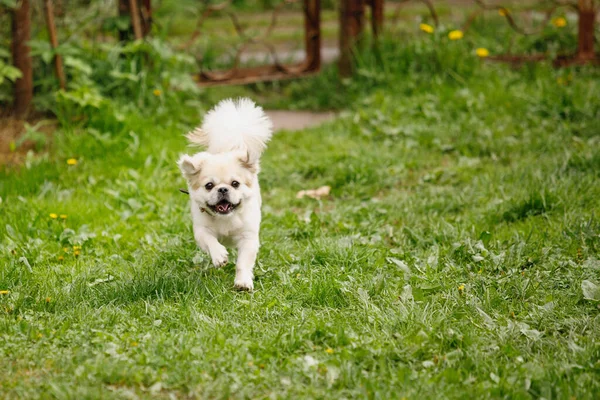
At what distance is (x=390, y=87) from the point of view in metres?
7.97

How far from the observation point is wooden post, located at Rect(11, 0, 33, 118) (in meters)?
6.55

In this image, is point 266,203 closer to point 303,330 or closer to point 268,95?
point 303,330

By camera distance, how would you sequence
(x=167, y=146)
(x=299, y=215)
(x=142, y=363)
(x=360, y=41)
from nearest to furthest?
(x=142, y=363)
(x=299, y=215)
(x=167, y=146)
(x=360, y=41)

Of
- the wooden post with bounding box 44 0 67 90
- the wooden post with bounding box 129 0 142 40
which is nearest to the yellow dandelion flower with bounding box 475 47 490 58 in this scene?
the wooden post with bounding box 129 0 142 40

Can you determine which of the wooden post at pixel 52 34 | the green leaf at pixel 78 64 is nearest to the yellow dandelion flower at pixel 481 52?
the green leaf at pixel 78 64

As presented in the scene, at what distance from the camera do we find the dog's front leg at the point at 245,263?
3955mm

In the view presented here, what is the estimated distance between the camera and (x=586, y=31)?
26.4 feet

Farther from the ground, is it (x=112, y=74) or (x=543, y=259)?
(x=112, y=74)

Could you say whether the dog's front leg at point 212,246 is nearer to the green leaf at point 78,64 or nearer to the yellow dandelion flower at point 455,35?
the green leaf at point 78,64

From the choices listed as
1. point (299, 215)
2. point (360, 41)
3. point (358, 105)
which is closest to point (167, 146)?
point (299, 215)

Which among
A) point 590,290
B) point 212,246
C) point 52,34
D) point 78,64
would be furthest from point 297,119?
point 590,290

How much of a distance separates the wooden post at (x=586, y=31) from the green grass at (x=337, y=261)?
2.05 feet

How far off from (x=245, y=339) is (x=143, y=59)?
4.19 m

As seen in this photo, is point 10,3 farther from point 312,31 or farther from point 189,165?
point 312,31
